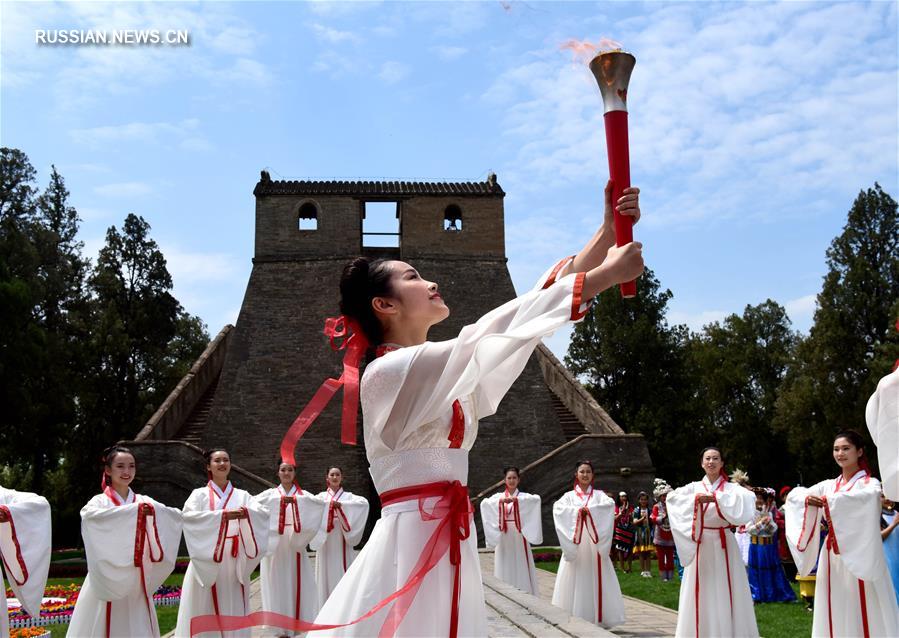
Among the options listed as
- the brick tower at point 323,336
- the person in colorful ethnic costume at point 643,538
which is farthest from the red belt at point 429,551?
the brick tower at point 323,336

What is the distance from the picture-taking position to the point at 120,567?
323 inches

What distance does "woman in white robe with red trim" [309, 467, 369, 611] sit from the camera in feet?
44.6

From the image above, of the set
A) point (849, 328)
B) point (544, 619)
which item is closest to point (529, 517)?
point (544, 619)

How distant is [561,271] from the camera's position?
3275 millimetres

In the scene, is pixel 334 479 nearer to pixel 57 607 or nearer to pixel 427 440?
pixel 57 607

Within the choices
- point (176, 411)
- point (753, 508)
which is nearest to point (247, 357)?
point (176, 411)

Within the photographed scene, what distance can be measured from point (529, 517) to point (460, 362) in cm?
1338

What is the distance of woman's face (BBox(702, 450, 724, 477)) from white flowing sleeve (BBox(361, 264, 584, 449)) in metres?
7.30

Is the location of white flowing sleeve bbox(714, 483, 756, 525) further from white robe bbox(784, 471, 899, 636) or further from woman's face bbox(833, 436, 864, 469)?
woman's face bbox(833, 436, 864, 469)

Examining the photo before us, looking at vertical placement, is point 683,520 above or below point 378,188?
below

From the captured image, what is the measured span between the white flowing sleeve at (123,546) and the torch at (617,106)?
661 centimetres

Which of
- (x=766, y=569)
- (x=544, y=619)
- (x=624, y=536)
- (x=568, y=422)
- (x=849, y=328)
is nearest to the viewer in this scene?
(x=544, y=619)

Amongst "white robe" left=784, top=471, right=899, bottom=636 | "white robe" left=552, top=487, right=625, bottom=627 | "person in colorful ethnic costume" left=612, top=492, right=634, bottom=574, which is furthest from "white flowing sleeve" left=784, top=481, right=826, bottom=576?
"person in colorful ethnic costume" left=612, top=492, right=634, bottom=574

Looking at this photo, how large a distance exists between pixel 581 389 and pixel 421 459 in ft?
112
